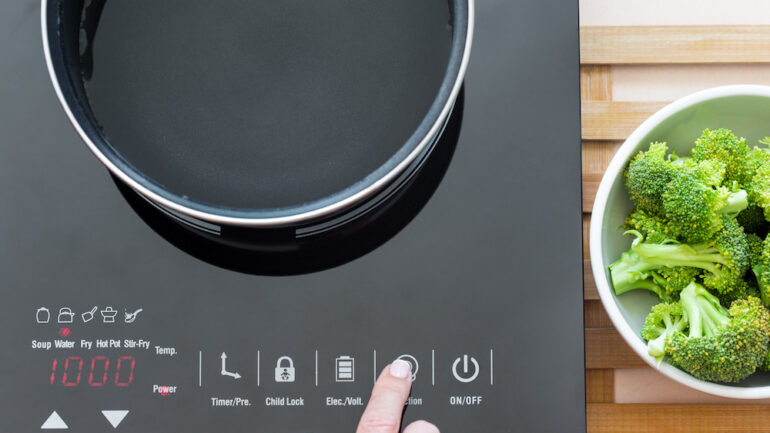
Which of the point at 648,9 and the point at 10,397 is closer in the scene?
the point at 10,397

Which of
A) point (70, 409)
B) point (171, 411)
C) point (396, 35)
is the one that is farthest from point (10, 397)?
point (396, 35)

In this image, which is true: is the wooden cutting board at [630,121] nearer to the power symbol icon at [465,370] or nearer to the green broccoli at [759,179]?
the green broccoli at [759,179]

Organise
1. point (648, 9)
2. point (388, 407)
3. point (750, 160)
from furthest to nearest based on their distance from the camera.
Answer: point (648, 9), point (750, 160), point (388, 407)

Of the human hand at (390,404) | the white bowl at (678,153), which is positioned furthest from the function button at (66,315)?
the white bowl at (678,153)

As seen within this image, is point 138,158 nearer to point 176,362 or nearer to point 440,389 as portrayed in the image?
point 176,362

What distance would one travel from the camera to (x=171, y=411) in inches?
23.8

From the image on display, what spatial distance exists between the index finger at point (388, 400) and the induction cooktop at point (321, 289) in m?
0.01

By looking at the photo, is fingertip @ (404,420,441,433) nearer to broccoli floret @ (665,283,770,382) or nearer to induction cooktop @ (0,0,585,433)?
induction cooktop @ (0,0,585,433)

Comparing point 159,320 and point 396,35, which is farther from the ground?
point 396,35

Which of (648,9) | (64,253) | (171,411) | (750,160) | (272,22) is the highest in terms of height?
(648,9)

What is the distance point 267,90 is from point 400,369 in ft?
1.05

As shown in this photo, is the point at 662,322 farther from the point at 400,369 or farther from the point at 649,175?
the point at 400,369

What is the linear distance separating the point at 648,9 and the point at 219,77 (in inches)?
23.6

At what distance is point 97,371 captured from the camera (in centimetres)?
60
